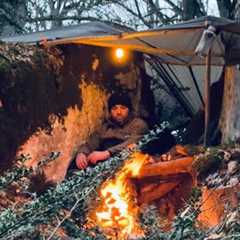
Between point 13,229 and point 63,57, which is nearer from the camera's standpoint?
point 13,229

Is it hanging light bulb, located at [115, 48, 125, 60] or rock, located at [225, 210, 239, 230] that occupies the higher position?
hanging light bulb, located at [115, 48, 125, 60]

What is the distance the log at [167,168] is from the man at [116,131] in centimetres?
36

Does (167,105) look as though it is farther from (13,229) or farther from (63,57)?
(13,229)

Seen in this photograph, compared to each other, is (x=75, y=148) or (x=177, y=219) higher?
(x=177, y=219)

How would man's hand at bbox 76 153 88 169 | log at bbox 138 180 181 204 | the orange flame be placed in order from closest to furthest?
the orange flame, man's hand at bbox 76 153 88 169, log at bbox 138 180 181 204

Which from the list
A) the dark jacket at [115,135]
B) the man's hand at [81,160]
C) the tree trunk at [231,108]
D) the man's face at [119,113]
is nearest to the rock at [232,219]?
the man's hand at [81,160]

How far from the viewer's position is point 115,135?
7.81m

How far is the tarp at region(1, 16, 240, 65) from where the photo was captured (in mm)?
6855

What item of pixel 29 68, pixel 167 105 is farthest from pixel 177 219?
pixel 167 105

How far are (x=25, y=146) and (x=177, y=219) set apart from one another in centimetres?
458

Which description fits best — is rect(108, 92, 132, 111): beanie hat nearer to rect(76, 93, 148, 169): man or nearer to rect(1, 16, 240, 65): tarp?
rect(76, 93, 148, 169): man

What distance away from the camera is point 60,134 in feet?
23.0

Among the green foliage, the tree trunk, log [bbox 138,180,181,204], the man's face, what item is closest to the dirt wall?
the man's face

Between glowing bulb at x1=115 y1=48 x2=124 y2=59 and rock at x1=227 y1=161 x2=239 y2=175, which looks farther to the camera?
glowing bulb at x1=115 y1=48 x2=124 y2=59
